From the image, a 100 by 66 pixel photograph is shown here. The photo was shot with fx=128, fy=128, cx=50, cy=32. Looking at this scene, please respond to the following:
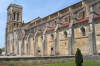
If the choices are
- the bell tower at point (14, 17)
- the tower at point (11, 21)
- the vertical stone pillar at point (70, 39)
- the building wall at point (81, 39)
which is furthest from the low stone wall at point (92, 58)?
the bell tower at point (14, 17)

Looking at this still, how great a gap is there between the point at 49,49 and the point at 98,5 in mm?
15252

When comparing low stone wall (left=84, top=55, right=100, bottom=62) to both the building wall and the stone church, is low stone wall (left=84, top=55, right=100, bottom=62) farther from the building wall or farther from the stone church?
the building wall

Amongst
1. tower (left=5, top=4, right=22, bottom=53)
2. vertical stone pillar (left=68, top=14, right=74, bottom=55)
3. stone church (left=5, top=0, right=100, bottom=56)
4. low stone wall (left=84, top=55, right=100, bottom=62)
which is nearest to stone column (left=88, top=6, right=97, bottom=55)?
stone church (left=5, top=0, right=100, bottom=56)

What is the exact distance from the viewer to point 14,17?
56.4 m

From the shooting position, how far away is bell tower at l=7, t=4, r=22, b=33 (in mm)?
54750

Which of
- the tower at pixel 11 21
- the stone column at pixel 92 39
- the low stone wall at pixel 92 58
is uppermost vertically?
the tower at pixel 11 21

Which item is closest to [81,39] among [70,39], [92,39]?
[70,39]

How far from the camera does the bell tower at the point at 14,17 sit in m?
54.8

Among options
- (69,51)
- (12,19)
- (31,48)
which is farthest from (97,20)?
(12,19)

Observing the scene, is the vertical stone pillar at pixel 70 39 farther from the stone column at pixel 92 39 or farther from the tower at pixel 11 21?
the tower at pixel 11 21

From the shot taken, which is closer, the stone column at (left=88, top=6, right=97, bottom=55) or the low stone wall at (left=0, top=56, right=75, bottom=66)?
the low stone wall at (left=0, top=56, right=75, bottom=66)

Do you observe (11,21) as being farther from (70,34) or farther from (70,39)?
(70,39)

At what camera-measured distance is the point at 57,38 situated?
93.9ft

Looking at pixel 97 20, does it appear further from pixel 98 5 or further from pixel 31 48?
pixel 31 48
